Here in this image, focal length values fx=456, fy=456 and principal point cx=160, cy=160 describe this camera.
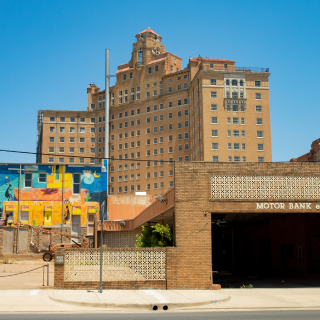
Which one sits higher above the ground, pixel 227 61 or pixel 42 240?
pixel 227 61

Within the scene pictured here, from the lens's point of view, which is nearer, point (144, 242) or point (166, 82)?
point (144, 242)

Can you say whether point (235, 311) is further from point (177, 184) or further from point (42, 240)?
point (42, 240)

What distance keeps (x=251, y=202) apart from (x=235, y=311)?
695cm

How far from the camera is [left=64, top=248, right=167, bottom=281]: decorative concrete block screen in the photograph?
20.6 meters

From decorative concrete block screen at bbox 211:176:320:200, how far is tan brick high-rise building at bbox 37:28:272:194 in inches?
2658

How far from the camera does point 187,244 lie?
68.6 feet

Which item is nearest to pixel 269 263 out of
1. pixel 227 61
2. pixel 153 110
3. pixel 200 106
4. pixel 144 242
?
pixel 144 242

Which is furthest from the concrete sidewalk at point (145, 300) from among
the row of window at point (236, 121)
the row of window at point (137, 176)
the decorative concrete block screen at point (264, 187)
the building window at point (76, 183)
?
the row of window at point (137, 176)

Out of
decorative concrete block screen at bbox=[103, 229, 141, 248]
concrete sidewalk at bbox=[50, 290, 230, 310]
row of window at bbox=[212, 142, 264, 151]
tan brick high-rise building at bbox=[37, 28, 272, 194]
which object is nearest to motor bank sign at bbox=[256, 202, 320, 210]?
concrete sidewalk at bbox=[50, 290, 230, 310]

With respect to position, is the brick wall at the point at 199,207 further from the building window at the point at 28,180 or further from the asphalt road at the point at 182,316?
the building window at the point at 28,180

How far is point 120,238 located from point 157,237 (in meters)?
22.1

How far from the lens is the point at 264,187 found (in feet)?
70.4

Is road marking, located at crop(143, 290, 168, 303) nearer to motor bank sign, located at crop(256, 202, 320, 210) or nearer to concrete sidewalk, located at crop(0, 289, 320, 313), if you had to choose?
concrete sidewalk, located at crop(0, 289, 320, 313)

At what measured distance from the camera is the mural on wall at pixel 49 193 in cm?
5012
